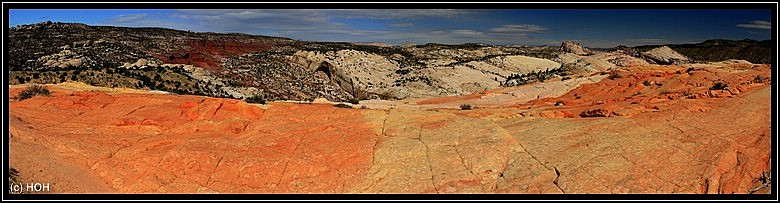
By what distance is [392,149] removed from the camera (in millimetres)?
10273

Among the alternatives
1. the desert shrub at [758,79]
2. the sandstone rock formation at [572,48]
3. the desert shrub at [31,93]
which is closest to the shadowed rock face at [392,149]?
the desert shrub at [31,93]

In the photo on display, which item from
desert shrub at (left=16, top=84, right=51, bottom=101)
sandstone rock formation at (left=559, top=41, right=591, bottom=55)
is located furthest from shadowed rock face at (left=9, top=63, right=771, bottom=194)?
sandstone rock formation at (left=559, top=41, right=591, bottom=55)

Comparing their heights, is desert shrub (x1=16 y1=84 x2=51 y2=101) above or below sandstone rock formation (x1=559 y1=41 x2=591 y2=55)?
below

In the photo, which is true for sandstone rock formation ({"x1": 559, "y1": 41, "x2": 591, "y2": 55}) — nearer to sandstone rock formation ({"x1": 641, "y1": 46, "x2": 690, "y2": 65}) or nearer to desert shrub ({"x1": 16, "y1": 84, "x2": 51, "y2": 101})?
sandstone rock formation ({"x1": 641, "y1": 46, "x2": 690, "y2": 65})

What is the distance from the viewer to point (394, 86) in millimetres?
40000

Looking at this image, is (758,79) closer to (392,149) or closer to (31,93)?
(392,149)

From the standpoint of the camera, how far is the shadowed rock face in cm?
884

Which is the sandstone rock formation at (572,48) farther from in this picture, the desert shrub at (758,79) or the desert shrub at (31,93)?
the desert shrub at (31,93)

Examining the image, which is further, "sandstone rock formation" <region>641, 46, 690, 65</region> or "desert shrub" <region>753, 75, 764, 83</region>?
"sandstone rock formation" <region>641, 46, 690, 65</region>

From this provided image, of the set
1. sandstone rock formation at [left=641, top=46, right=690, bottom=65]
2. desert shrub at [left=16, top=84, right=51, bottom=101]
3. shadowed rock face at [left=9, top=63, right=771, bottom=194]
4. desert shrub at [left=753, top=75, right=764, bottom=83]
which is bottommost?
shadowed rock face at [left=9, top=63, right=771, bottom=194]

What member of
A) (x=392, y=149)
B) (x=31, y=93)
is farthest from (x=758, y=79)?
(x=31, y=93)

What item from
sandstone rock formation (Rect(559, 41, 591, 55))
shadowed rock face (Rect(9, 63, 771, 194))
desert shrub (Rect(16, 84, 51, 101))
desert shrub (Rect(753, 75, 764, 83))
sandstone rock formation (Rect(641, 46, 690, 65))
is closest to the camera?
shadowed rock face (Rect(9, 63, 771, 194))

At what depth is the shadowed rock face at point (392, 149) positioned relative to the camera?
8.84 metres
